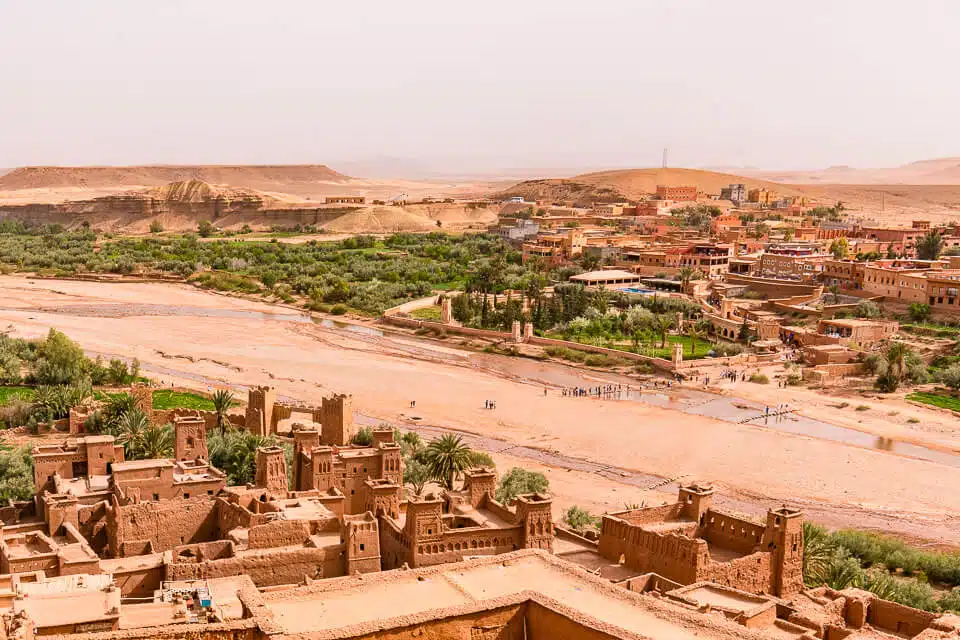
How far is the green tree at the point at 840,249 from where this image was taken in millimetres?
76900

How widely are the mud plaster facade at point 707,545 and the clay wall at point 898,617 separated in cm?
193

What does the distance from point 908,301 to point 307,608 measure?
178ft

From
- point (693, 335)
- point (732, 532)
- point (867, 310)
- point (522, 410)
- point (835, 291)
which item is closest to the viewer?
point (732, 532)

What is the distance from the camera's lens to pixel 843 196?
527 ft

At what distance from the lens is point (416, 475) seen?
25.9 m

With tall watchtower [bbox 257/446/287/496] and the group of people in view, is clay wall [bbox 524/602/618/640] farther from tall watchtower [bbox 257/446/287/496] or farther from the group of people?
the group of people

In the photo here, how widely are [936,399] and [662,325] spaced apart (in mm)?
14579

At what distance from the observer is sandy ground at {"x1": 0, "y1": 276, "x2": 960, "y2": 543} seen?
2989 cm

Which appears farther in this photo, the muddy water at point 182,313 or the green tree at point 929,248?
the green tree at point 929,248

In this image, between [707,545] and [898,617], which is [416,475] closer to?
[707,545]

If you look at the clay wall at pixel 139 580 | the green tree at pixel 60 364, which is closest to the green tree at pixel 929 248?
the green tree at pixel 60 364

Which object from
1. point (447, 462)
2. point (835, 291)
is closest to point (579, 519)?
point (447, 462)

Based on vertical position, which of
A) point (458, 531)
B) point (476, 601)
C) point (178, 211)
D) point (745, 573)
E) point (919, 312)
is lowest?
point (919, 312)

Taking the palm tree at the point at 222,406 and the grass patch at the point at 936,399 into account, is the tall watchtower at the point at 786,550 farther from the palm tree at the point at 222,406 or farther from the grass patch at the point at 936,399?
the grass patch at the point at 936,399
